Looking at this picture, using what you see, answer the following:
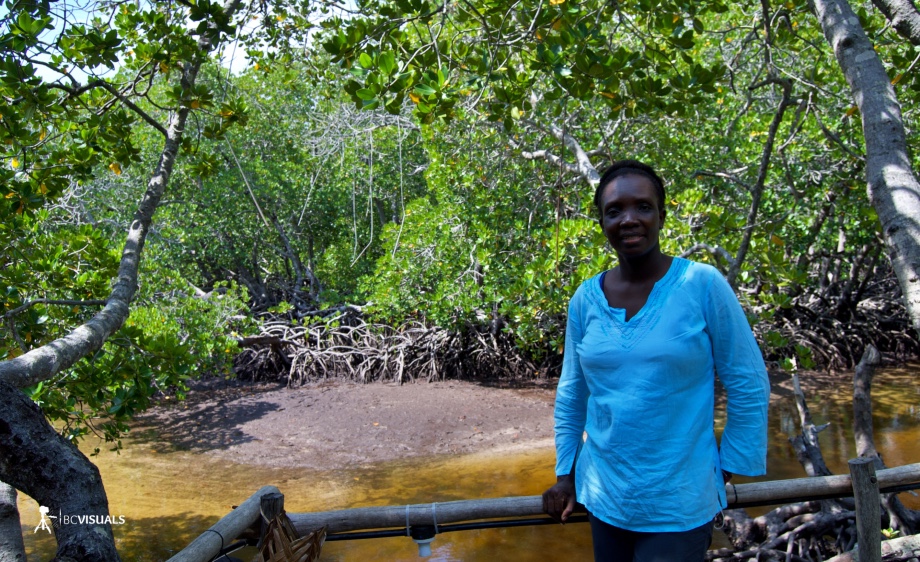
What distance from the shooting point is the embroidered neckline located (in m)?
1.53

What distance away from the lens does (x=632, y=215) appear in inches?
63.2

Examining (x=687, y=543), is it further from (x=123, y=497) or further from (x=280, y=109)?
(x=280, y=109)

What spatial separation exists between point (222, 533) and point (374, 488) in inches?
167

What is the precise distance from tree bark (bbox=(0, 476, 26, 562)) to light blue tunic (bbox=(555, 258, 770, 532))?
1.13 m

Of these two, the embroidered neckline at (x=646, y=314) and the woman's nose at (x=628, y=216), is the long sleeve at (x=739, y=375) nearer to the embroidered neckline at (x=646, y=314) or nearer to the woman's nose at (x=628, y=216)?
the embroidered neckline at (x=646, y=314)

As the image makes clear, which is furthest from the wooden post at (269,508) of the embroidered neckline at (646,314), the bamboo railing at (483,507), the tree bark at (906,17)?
the tree bark at (906,17)

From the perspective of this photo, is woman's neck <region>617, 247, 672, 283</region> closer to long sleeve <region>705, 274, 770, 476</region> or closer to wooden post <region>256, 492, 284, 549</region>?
long sleeve <region>705, 274, 770, 476</region>

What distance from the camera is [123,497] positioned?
5953 millimetres

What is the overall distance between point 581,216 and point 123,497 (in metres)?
4.28

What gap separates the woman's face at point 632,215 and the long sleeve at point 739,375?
17cm

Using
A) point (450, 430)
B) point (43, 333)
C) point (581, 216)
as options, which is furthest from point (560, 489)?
point (450, 430)

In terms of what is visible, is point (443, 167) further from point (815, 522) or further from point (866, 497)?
point (866, 497)

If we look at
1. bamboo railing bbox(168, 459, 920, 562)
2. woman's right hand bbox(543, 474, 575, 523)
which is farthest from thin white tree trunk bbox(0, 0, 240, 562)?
woman's right hand bbox(543, 474, 575, 523)

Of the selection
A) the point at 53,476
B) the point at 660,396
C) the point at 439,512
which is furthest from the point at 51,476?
the point at 660,396
